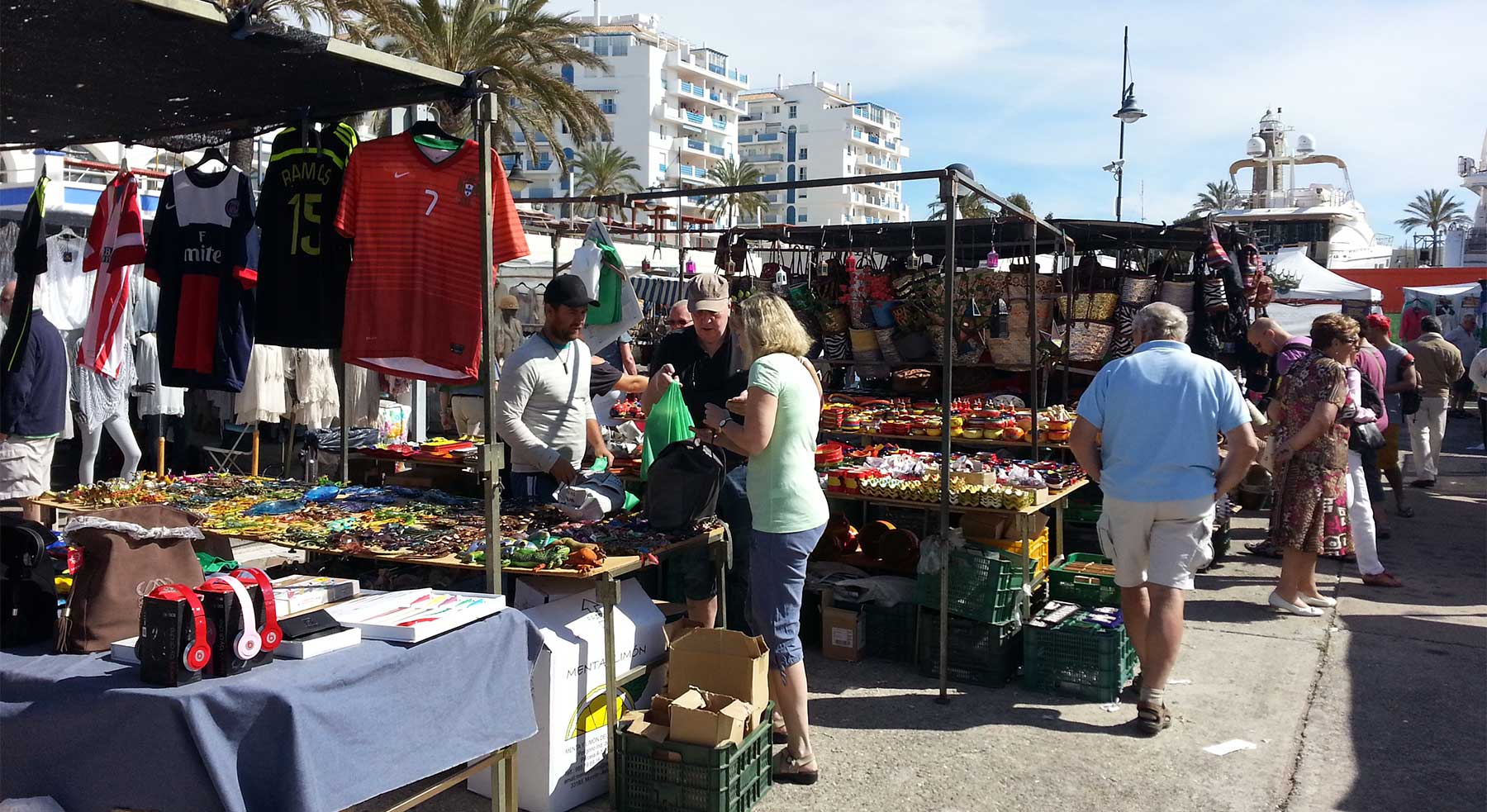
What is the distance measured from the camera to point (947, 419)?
211 inches

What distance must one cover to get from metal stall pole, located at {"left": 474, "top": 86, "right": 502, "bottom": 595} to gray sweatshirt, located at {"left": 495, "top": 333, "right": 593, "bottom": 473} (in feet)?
2.92

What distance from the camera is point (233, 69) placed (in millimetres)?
3715

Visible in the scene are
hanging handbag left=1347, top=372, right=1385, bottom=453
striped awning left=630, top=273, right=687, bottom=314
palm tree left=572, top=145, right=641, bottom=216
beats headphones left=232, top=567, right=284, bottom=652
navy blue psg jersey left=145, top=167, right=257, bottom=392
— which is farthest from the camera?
palm tree left=572, top=145, right=641, bottom=216

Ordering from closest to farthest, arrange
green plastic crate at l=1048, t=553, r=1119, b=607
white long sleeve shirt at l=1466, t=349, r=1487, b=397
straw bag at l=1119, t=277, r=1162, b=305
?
green plastic crate at l=1048, t=553, r=1119, b=607, straw bag at l=1119, t=277, r=1162, b=305, white long sleeve shirt at l=1466, t=349, r=1487, b=397

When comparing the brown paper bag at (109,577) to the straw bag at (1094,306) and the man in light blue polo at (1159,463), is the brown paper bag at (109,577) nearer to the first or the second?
the man in light blue polo at (1159,463)

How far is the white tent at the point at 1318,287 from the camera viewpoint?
15.8 metres

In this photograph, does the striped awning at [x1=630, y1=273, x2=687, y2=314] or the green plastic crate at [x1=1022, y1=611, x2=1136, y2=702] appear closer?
the green plastic crate at [x1=1022, y1=611, x2=1136, y2=702]

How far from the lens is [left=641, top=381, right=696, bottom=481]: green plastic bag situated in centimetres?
500

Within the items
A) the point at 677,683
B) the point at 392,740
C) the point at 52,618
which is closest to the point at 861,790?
the point at 677,683

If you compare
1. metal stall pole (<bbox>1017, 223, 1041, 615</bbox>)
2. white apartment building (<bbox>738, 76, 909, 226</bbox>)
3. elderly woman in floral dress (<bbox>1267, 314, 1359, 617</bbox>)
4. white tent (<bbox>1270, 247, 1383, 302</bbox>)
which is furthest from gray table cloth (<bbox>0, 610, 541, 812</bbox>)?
white apartment building (<bbox>738, 76, 909, 226</bbox>)

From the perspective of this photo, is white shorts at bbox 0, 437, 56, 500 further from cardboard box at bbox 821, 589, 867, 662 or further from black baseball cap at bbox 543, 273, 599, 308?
cardboard box at bbox 821, 589, 867, 662

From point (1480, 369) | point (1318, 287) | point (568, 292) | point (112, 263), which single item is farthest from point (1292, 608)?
point (1318, 287)

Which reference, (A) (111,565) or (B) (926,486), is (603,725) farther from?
(B) (926,486)

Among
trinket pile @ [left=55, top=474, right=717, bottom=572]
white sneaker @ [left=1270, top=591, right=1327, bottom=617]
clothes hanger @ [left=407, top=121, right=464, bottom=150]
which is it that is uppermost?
clothes hanger @ [left=407, top=121, right=464, bottom=150]
